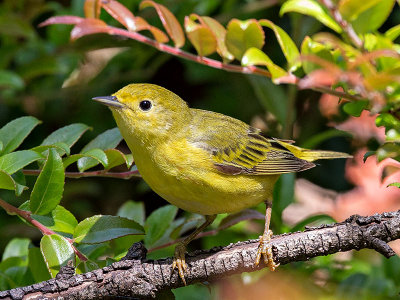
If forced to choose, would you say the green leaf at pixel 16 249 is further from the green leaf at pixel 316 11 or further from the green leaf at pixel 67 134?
the green leaf at pixel 316 11

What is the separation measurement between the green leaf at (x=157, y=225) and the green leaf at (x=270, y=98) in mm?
1122

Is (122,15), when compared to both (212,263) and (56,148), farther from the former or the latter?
(212,263)

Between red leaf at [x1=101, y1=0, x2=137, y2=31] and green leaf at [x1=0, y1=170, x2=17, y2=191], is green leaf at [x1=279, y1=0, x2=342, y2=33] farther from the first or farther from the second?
green leaf at [x1=0, y1=170, x2=17, y2=191]

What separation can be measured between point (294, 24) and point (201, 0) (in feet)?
2.13

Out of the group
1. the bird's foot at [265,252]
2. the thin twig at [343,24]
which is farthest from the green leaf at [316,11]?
the bird's foot at [265,252]

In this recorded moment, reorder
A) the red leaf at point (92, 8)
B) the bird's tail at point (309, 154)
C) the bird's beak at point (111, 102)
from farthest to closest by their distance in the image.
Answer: the bird's tail at point (309, 154)
the bird's beak at point (111, 102)
the red leaf at point (92, 8)

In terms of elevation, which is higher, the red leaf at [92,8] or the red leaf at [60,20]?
the red leaf at [92,8]

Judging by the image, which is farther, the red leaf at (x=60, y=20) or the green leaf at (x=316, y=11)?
the red leaf at (x=60, y=20)

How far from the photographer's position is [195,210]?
299 cm

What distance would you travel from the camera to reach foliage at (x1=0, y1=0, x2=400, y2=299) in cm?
191

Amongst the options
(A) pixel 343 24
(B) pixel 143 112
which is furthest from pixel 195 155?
(A) pixel 343 24

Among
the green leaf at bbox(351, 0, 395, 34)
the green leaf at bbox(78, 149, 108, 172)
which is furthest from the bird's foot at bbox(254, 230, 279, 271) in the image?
the green leaf at bbox(351, 0, 395, 34)

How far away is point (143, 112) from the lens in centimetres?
318

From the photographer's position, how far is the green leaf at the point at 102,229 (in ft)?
8.21
